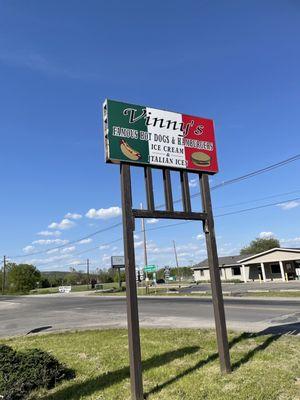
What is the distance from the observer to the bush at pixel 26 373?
592 centimetres

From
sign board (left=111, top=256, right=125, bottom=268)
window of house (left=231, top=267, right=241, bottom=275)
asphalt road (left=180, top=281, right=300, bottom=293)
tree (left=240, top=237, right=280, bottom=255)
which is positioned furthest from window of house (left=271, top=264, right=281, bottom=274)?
tree (left=240, top=237, right=280, bottom=255)

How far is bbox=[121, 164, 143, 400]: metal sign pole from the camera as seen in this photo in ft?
18.3

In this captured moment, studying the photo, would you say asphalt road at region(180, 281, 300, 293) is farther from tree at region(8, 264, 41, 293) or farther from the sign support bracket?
tree at region(8, 264, 41, 293)

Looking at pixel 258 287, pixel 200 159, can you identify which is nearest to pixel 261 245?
pixel 258 287

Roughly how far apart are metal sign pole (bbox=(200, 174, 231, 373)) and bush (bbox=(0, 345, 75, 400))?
2.55m

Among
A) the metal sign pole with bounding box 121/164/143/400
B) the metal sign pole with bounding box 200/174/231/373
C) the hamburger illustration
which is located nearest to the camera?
the metal sign pole with bounding box 121/164/143/400

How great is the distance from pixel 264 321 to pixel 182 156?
919cm

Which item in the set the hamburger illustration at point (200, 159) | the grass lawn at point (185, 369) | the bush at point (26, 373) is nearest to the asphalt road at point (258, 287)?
the grass lawn at point (185, 369)

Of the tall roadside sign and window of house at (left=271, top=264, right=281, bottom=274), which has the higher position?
window of house at (left=271, top=264, right=281, bottom=274)

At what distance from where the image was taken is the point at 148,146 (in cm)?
692

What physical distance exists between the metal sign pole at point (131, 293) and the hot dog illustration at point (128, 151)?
0.19m

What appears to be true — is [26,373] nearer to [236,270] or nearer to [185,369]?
[185,369]

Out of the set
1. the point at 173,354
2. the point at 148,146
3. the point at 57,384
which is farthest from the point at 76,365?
the point at 148,146

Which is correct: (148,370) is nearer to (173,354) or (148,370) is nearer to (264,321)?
(173,354)
